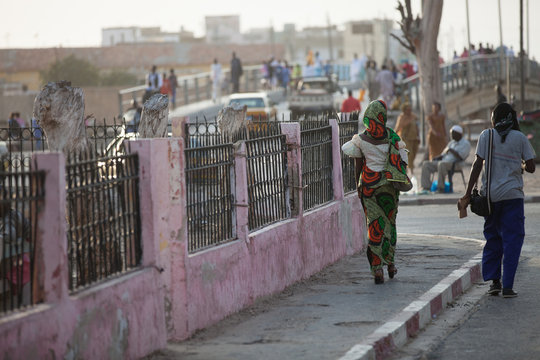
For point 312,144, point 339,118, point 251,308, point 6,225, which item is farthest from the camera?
point 339,118

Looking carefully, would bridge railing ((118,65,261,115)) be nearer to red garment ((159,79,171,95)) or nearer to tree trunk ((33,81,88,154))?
red garment ((159,79,171,95))

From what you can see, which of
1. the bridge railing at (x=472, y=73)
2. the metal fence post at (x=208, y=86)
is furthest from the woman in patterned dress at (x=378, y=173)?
the metal fence post at (x=208, y=86)

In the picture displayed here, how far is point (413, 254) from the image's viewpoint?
44.3 feet

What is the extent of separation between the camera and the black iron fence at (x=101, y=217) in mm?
7410

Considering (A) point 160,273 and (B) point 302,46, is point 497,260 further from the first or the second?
(B) point 302,46

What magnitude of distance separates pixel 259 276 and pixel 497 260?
213cm

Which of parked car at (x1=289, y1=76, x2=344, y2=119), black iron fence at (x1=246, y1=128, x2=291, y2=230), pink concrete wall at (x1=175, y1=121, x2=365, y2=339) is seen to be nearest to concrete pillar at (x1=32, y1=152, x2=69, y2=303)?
pink concrete wall at (x1=175, y1=121, x2=365, y2=339)

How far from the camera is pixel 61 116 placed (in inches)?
473

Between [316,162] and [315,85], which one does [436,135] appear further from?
[315,85]

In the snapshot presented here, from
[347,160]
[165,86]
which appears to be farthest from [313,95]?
[347,160]

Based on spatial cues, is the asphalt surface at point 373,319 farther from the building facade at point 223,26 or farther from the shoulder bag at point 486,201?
the building facade at point 223,26

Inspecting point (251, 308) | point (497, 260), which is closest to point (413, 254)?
point (497, 260)

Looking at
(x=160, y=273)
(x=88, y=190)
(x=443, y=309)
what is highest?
(x=88, y=190)

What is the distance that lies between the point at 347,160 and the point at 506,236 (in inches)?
163
